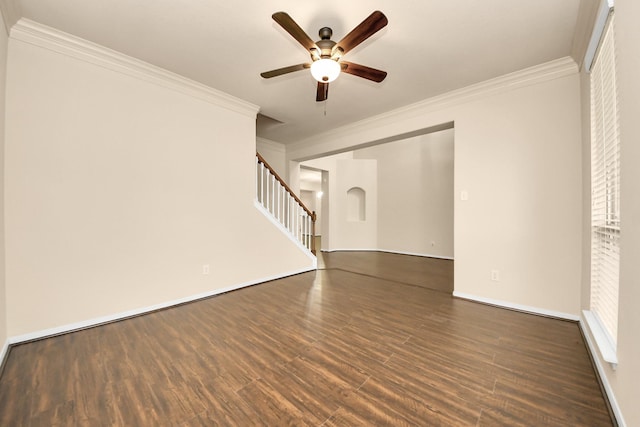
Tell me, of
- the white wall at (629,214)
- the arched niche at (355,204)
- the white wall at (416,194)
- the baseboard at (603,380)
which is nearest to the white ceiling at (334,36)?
the white wall at (629,214)

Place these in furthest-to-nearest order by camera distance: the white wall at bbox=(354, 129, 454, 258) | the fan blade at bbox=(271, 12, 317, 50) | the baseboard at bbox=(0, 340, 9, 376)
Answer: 1. the white wall at bbox=(354, 129, 454, 258)
2. the baseboard at bbox=(0, 340, 9, 376)
3. the fan blade at bbox=(271, 12, 317, 50)

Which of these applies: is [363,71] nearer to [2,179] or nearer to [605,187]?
[605,187]

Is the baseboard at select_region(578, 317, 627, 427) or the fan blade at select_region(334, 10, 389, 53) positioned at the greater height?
the fan blade at select_region(334, 10, 389, 53)

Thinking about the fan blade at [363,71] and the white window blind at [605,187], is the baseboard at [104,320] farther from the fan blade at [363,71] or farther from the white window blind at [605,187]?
the white window blind at [605,187]

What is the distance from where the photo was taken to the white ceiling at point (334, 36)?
75.4 inches

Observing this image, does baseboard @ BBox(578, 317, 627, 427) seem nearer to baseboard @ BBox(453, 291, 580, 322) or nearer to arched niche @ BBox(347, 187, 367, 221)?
baseboard @ BBox(453, 291, 580, 322)

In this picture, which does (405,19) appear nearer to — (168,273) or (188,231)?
(188,231)

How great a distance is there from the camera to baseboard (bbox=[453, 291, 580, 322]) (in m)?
2.57

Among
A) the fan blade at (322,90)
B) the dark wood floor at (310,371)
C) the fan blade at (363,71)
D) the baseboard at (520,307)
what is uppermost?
the fan blade at (363,71)

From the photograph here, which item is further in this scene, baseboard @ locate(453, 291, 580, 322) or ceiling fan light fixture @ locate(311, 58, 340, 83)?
baseboard @ locate(453, 291, 580, 322)

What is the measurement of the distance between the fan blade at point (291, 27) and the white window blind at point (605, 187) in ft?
6.57

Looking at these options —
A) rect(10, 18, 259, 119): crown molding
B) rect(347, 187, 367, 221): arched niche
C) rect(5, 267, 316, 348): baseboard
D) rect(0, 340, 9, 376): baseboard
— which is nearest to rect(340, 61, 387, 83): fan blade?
rect(10, 18, 259, 119): crown molding

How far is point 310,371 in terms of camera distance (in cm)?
172

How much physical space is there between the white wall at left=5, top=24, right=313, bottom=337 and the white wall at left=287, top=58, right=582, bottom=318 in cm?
→ 316
